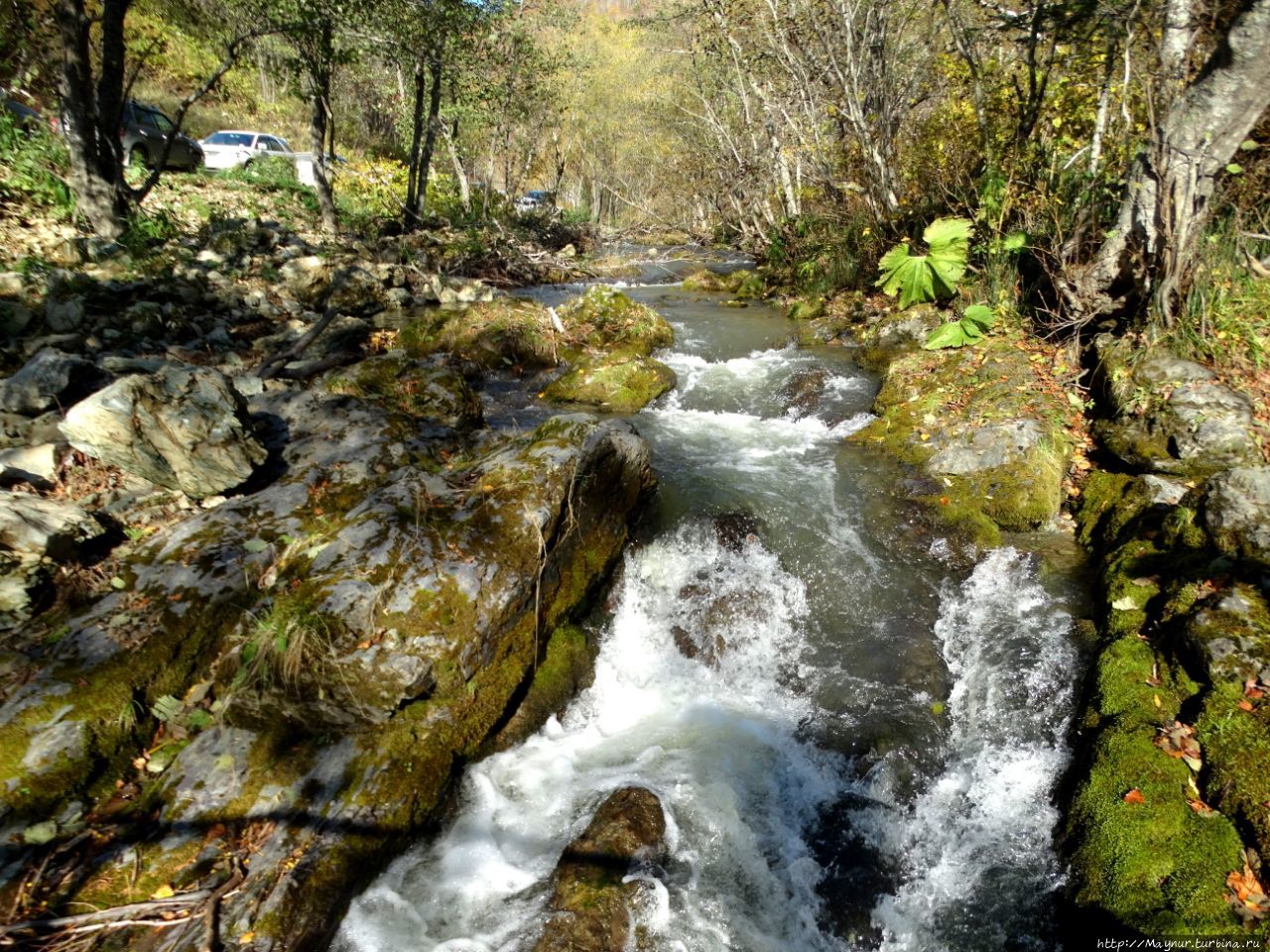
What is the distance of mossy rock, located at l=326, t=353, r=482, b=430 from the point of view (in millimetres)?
7395

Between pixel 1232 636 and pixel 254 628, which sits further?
pixel 254 628

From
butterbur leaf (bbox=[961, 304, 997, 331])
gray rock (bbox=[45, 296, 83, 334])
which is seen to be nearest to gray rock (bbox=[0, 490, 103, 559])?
gray rock (bbox=[45, 296, 83, 334])

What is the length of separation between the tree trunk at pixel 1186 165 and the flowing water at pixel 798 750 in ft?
11.8

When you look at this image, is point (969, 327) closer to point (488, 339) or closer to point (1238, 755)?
point (1238, 755)

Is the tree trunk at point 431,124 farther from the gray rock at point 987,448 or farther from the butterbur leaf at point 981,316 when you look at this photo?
the gray rock at point 987,448

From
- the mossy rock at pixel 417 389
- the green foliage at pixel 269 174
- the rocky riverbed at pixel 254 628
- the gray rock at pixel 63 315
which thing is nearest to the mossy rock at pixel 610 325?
the mossy rock at pixel 417 389

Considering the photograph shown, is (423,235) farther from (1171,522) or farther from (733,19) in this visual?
(1171,522)

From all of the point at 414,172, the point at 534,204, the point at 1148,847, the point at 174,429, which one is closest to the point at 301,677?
the point at 174,429

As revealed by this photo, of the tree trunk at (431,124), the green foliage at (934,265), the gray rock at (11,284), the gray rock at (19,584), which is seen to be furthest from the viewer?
the tree trunk at (431,124)

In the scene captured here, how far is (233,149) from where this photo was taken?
19891 mm

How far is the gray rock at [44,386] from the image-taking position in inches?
210

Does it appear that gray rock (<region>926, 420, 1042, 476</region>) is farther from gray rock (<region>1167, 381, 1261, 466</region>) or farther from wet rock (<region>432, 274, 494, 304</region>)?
wet rock (<region>432, 274, 494, 304</region>)

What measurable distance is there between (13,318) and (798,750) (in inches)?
383

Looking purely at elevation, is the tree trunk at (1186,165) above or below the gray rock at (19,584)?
above
